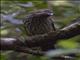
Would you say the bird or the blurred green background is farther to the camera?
the bird

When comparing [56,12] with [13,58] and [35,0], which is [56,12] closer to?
[35,0]

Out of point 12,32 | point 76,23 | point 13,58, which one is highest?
point 76,23

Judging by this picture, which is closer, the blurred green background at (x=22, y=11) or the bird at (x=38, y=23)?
the blurred green background at (x=22, y=11)

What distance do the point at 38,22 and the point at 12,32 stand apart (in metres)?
0.44

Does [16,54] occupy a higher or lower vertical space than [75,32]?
lower

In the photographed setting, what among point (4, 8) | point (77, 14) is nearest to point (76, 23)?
point (77, 14)

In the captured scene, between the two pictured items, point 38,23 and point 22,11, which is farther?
point 38,23

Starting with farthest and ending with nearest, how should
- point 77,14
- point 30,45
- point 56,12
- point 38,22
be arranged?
point 38,22, point 56,12, point 77,14, point 30,45

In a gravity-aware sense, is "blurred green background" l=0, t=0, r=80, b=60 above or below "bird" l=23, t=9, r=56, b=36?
above

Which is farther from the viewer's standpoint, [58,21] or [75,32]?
[58,21]

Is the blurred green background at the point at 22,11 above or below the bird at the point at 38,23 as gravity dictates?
above

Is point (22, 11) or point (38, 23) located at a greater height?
point (22, 11)

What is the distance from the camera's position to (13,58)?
1.43 meters

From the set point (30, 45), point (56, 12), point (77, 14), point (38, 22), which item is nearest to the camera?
point (30, 45)
